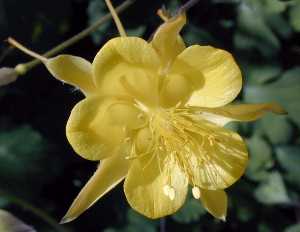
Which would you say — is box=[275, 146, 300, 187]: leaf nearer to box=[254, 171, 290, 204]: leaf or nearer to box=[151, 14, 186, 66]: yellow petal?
box=[254, 171, 290, 204]: leaf

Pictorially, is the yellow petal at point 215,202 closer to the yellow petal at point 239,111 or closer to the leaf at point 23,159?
the yellow petal at point 239,111

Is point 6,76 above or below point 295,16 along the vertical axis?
above

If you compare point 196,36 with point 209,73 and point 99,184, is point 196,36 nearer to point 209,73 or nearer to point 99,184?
point 209,73

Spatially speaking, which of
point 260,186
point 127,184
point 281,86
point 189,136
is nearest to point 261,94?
point 281,86

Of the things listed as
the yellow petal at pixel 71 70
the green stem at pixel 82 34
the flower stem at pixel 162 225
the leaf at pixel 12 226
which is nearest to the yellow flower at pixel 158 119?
the yellow petal at pixel 71 70

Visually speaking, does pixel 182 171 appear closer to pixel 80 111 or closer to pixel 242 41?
pixel 80 111

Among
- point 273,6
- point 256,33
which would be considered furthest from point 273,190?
point 273,6
